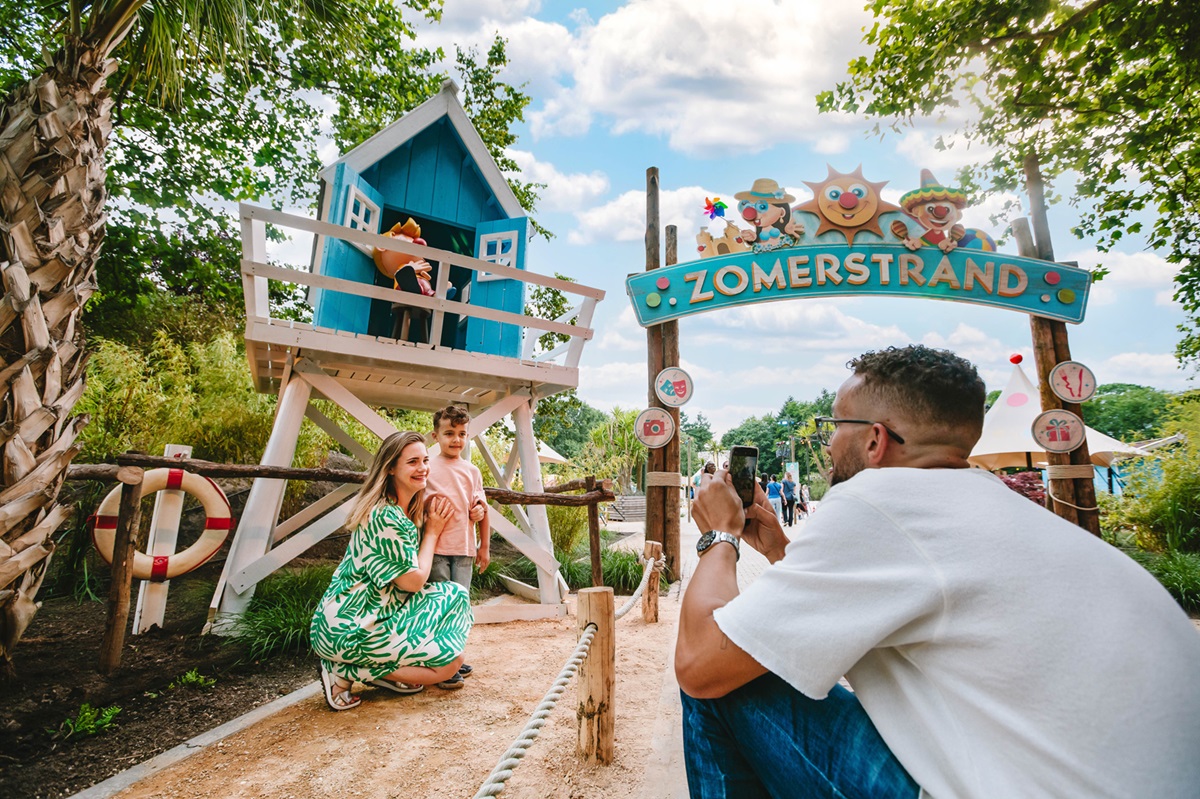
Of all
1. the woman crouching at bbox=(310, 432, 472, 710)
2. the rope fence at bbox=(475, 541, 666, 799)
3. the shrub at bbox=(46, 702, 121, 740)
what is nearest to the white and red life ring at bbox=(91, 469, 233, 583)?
the shrub at bbox=(46, 702, 121, 740)

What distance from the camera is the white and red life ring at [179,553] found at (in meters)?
3.83

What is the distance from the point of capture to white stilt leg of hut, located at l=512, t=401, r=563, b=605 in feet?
19.3

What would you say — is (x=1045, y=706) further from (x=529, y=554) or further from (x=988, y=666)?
(x=529, y=554)

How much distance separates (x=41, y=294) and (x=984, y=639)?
4.25 metres

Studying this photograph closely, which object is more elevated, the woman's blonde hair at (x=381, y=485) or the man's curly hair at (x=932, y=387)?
the man's curly hair at (x=932, y=387)

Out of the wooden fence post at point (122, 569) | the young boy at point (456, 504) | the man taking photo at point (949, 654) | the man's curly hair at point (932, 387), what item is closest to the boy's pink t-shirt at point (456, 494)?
the young boy at point (456, 504)

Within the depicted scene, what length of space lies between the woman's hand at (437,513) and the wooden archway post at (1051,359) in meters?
8.26

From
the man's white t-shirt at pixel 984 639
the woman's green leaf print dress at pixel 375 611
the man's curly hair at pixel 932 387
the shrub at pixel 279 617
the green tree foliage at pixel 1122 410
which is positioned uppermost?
the green tree foliage at pixel 1122 410

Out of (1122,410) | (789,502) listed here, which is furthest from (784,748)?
(1122,410)

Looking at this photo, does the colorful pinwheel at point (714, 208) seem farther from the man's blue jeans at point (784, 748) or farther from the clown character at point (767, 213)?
the man's blue jeans at point (784, 748)

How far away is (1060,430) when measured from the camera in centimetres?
788

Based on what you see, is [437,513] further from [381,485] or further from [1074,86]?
[1074,86]

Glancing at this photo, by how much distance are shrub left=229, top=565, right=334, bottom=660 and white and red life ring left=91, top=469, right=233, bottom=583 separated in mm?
614

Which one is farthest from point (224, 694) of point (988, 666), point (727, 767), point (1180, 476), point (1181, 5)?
point (1180, 476)
